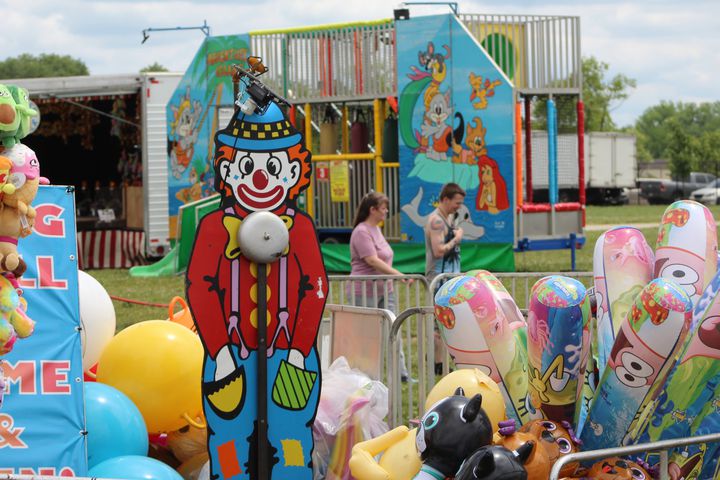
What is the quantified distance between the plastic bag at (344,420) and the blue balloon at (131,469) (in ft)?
2.61

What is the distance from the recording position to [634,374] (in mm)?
4215

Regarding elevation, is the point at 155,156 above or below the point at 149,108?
below

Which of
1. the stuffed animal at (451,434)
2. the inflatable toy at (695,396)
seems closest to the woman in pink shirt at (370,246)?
the inflatable toy at (695,396)

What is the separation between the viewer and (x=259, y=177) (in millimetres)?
4848

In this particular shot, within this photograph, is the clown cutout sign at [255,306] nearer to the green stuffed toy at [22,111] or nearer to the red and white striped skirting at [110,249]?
the green stuffed toy at [22,111]

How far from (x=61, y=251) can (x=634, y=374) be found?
2453 millimetres

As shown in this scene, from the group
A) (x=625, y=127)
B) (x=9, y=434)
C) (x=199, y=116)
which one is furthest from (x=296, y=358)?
(x=625, y=127)

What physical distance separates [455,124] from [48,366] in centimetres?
1022

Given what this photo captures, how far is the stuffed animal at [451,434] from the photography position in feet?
13.1

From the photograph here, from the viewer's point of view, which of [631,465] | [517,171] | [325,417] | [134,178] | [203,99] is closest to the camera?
[631,465]

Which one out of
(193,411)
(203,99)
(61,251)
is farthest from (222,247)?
(203,99)

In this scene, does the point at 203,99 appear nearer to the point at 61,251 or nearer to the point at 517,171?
the point at 517,171

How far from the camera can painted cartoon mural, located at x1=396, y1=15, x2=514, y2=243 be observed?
14.2 m

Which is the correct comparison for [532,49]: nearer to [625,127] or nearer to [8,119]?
[8,119]
